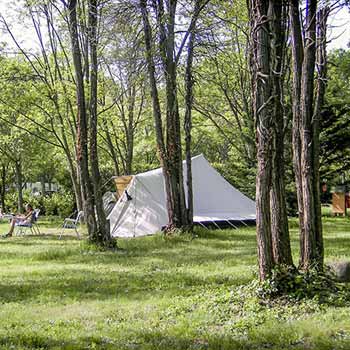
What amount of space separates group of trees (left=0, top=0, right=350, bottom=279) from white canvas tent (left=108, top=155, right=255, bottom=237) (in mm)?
1040

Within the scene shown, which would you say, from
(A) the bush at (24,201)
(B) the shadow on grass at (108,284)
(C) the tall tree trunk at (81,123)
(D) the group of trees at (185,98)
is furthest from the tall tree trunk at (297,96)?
(A) the bush at (24,201)

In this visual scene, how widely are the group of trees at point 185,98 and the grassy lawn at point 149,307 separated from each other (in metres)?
0.73

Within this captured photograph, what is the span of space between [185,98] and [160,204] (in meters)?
2.88

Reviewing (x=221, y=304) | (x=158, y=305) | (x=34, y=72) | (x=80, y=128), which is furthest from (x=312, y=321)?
(x=34, y=72)

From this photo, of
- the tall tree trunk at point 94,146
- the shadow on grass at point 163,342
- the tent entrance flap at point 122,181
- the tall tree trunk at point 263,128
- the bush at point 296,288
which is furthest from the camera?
the tent entrance flap at point 122,181

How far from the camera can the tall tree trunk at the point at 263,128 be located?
15.6 feet

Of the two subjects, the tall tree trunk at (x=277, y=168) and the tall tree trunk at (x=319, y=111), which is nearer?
the tall tree trunk at (x=277, y=168)

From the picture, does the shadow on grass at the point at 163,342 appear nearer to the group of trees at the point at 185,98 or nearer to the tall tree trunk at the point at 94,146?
the group of trees at the point at 185,98

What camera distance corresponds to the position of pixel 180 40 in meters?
11.8

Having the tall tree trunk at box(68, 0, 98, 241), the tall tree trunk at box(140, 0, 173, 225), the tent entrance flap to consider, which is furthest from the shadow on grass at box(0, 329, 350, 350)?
the tent entrance flap

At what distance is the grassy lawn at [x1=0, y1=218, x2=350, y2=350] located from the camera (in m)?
3.77

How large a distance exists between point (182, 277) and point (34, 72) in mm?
12025

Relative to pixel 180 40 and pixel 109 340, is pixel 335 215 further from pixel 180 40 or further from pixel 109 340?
pixel 109 340

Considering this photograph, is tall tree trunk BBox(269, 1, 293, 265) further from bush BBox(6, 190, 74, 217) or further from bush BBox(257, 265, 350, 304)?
bush BBox(6, 190, 74, 217)
